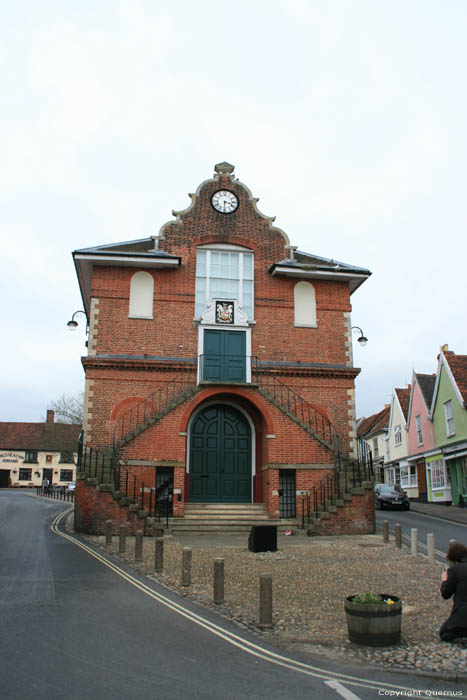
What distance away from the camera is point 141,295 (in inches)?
854

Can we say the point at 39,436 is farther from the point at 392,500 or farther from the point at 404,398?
the point at 392,500

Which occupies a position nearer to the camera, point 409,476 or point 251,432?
point 251,432

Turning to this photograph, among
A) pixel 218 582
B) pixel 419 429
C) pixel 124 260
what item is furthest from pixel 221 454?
pixel 419 429

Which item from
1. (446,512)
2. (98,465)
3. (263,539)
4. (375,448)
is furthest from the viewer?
(375,448)

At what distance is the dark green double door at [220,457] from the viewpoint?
813 inches

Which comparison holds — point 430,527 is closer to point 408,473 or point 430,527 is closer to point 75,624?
point 75,624

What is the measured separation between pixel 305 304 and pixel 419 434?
2005 centimetres

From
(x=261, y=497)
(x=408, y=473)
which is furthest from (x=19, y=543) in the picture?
(x=408, y=473)

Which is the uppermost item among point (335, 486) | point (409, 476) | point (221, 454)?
point (409, 476)

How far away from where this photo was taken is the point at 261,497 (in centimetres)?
2052

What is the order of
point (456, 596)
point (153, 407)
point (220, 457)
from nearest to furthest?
point (456, 596)
point (153, 407)
point (220, 457)

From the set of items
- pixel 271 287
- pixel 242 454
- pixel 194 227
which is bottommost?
pixel 242 454

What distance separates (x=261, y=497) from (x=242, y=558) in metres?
7.57

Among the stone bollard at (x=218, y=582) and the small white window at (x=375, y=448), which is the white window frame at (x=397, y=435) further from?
the stone bollard at (x=218, y=582)
